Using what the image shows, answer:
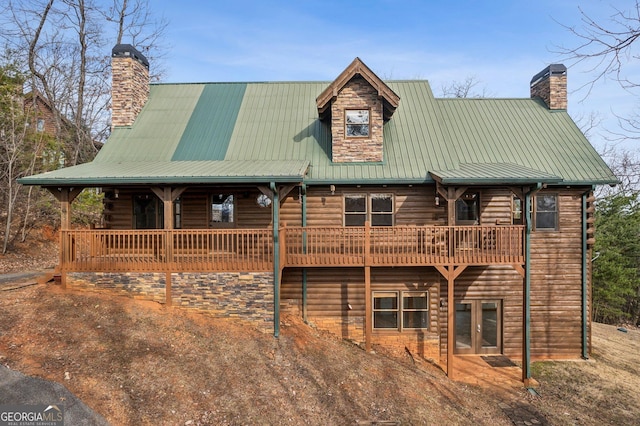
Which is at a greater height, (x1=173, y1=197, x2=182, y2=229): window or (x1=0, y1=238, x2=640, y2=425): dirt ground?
(x1=173, y1=197, x2=182, y2=229): window

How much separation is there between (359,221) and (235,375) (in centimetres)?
640

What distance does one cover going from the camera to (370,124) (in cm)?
1287

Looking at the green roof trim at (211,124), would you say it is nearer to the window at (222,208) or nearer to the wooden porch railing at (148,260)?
the window at (222,208)

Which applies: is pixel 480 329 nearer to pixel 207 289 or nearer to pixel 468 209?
pixel 468 209

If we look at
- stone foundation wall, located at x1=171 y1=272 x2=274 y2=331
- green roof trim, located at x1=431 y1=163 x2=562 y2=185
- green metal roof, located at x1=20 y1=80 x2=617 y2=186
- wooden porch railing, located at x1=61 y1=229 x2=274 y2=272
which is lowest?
stone foundation wall, located at x1=171 y1=272 x2=274 y2=331

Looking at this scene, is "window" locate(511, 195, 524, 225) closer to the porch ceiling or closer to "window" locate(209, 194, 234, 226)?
the porch ceiling

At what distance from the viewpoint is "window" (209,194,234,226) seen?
12.7 meters

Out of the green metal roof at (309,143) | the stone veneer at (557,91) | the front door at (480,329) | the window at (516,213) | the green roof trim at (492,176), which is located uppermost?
the stone veneer at (557,91)

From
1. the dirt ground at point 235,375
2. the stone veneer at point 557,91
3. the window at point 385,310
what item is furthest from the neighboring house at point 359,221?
the stone veneer at point 557,91

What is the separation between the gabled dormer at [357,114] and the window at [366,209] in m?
1.39

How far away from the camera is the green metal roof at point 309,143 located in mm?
11086

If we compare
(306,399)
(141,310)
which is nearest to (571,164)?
(306,399)

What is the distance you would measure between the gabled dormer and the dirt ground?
20.8 ft

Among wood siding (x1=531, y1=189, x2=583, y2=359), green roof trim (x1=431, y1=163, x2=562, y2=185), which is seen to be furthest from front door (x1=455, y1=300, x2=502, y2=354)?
green roof trim (x1=431, y1=163, x2=562, y2=185)
